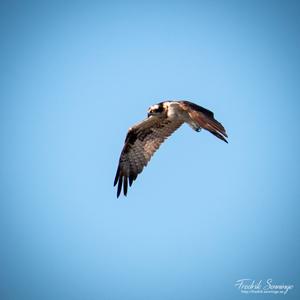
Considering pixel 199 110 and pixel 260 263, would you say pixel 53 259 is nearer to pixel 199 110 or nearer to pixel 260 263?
pixel 260 263

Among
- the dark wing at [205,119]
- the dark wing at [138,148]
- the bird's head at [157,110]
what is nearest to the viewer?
the dark wing at [205,119]

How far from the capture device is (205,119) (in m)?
8.99

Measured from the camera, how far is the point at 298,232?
54.5m

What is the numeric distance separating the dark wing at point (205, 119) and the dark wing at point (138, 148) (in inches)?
56.5

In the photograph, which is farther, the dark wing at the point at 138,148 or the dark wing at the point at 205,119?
the dark wing at the point at 138,148

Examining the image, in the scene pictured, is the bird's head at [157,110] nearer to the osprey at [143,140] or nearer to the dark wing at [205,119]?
the osprey at [143,140]

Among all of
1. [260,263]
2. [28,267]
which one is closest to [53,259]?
[28,267]

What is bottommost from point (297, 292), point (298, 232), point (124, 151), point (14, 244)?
point (297, 292)

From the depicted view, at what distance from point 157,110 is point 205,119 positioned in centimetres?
191

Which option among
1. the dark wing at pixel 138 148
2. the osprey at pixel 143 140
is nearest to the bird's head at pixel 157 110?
the osprey at pixel 143 140

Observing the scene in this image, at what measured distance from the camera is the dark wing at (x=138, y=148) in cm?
1148

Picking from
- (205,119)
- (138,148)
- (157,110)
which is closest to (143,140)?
(138,148)

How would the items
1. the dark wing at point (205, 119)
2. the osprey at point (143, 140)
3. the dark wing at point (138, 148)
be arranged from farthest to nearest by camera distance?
the dark wing at point (138, 148) → the osprey at point (143, 140) → the dark wing at point (205, 119)

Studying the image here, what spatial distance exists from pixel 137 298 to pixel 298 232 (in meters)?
17.5
